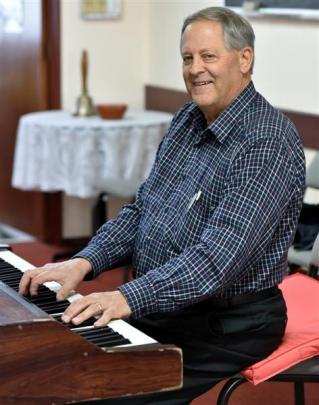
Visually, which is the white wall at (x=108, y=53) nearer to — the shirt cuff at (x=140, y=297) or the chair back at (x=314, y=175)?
the chair back at (x=314, y=175)

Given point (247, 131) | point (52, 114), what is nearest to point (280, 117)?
point (247, 131)

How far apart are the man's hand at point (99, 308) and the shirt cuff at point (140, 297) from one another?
2 centimetres

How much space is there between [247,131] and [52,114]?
11.4 feet

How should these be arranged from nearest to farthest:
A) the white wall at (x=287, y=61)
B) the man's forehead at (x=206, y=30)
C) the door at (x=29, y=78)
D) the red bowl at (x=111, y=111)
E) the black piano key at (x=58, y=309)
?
the black piano key at (x=58, y=309) < the man's forehead at (x=206, y=30) < the white wall at (x=287, y=61) < the red bowl at (x=111, y=111) < the door at (x=29, y=78)

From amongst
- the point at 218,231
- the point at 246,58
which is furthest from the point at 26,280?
the point at 246,58

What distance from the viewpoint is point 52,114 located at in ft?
18.5

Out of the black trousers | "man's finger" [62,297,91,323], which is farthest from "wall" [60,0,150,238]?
"man's finger" [62,297,91,323]

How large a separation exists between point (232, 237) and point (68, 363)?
→ 0.54 meters

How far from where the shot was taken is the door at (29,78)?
19.1ft

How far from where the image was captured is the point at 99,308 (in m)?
2.02

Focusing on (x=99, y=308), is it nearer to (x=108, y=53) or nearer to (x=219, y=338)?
(x=219, y=338)

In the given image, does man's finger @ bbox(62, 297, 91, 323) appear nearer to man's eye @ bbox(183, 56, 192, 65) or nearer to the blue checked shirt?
the blue checked shirt

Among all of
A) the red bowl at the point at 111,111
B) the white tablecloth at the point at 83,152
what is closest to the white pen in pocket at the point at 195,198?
the white tablecloth at the point at 83,152

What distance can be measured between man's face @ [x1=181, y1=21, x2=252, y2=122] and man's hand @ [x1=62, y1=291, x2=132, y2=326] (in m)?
0.57
